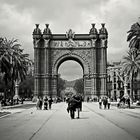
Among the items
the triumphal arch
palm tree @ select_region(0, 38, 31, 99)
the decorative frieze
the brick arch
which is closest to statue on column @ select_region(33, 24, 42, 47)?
the triumphal arch

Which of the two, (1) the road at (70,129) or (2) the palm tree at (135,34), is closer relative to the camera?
(1) the road at (70,129)

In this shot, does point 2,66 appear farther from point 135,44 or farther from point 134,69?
point 134,69

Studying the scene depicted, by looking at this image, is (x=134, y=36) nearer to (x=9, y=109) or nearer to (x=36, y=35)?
(x=9, y=109)

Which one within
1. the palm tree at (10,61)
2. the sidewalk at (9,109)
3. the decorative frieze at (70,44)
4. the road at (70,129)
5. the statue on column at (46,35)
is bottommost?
the sidewalk at (9,109)

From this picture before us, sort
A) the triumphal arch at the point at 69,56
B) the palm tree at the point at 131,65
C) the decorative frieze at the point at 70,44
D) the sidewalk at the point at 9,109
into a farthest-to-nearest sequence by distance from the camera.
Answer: the decorative frieze at the point at 70,44 < the triumphal arch at the point at 69,56 < the palm tree at the point at 131,65 < the sidewalk at the point at 9,109

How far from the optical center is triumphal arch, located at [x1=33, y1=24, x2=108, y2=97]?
80750mm

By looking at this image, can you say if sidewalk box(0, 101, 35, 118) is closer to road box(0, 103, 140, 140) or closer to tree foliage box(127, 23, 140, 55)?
road box(0, 103, 140, 140)

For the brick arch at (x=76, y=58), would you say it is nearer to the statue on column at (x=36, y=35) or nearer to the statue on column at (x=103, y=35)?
the statue on column at (x=103, y=35)

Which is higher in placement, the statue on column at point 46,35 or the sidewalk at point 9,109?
the statue on column at point 46,35

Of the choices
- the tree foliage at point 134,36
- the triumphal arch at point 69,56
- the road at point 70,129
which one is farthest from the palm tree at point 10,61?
the road at point 70,129

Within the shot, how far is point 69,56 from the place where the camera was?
269ft

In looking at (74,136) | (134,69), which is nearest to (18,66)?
(134,69)

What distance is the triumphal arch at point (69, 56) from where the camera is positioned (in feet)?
265

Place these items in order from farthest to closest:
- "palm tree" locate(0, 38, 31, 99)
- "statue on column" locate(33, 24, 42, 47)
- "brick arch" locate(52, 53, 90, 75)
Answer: "brick arch" locate(52, 53, 90, 75)
"statue on column" locate(33, 24, 42, 47)
"palm tree" locate(0, 38, 31, 99)
